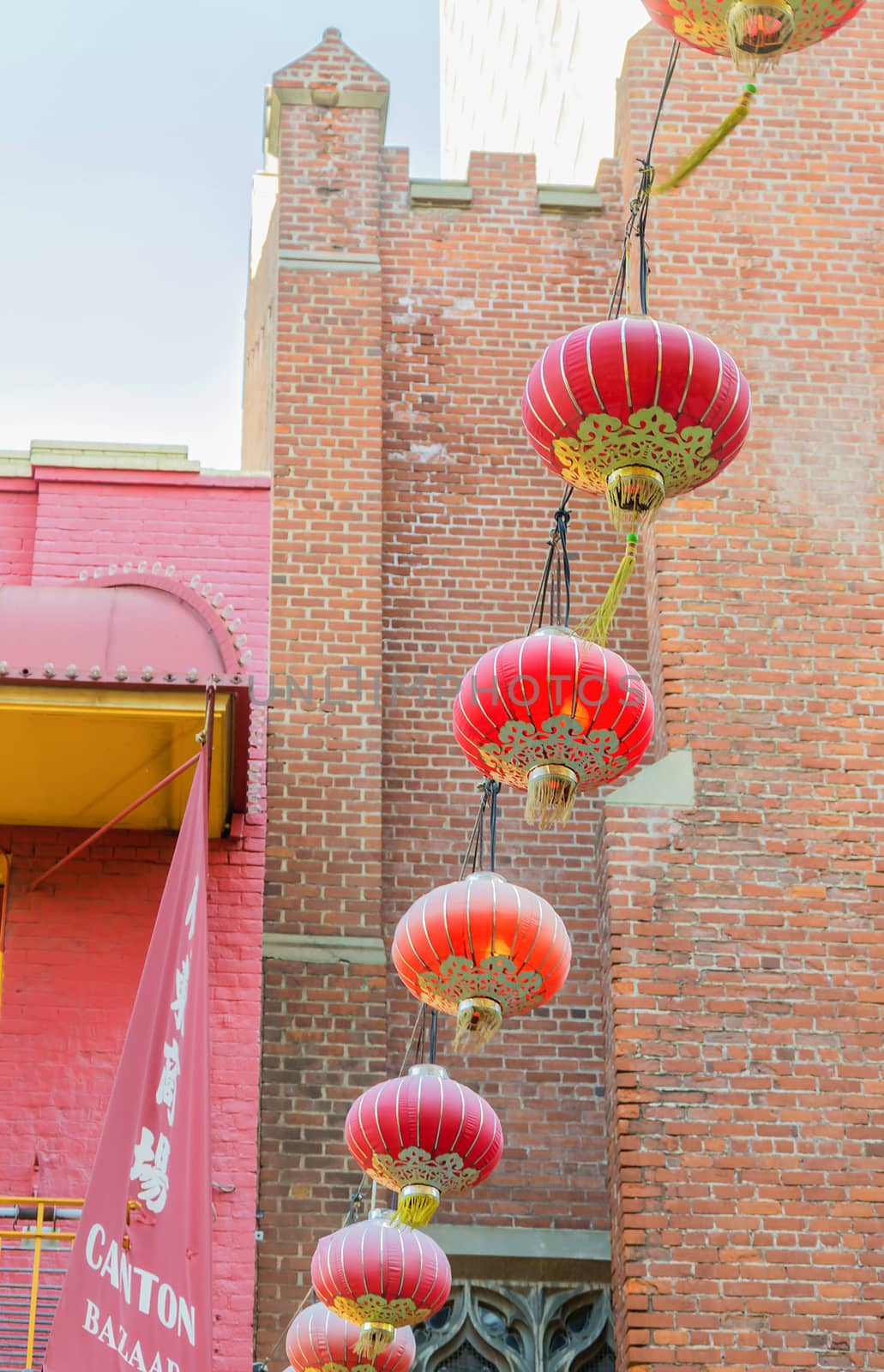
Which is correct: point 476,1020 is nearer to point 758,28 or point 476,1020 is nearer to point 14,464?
point 758,28

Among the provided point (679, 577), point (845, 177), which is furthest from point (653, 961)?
point (845, 177)

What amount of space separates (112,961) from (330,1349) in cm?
A: 228

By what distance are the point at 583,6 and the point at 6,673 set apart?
10874mm

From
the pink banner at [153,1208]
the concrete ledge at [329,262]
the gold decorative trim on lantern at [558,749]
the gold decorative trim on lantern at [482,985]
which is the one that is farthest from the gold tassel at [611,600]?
the concrete ledge at [329,262]

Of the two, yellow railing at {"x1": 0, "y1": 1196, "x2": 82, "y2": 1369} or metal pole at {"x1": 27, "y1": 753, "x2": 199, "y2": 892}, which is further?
metal pole at {"x1": 27, "y1": 753, "x2": 199, "y2": 892}

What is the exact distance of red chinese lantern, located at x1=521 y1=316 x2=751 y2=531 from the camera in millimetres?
6988

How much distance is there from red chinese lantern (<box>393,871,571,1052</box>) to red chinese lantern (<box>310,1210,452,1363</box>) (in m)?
0.98

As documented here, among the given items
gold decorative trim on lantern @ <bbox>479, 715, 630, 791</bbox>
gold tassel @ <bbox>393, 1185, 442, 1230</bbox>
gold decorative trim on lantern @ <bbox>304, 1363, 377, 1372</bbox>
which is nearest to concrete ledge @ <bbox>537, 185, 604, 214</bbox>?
gold decorative trim on lantern @ <bbox>479, 715, 630, 791</bbox>

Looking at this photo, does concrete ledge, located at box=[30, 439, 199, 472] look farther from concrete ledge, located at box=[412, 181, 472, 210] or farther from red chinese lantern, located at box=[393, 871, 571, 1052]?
red chinese lantern, located at box=[393, 871, 571, 1052]

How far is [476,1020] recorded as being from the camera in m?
8.52

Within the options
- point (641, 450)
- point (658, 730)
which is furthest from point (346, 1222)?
point (641, 450)

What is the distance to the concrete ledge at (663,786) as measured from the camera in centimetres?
1066

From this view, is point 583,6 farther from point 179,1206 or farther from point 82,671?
point 179,1206

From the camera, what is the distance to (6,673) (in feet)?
30.6
